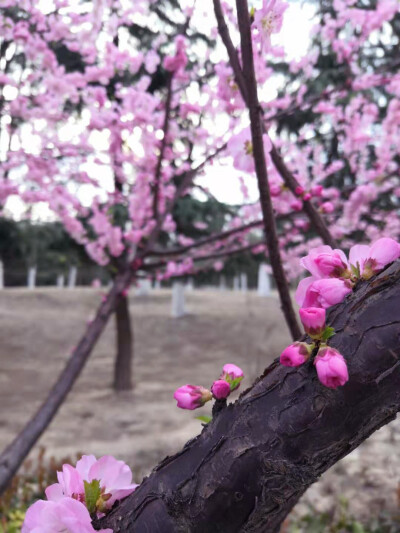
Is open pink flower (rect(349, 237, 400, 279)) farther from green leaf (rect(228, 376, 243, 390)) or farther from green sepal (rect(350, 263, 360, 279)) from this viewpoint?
green leaf (rect(228, 376, 243, 390))

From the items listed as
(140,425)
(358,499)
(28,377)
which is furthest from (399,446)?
(28,377)

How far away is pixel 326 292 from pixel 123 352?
8.83 m

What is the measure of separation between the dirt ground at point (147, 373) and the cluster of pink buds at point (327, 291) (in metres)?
3.86

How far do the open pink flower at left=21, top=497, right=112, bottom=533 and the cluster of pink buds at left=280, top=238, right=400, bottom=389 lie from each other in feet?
1.11

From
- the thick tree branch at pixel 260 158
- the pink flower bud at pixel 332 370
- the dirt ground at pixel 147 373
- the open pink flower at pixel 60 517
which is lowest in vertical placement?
the dirt ground at pixel 147 373

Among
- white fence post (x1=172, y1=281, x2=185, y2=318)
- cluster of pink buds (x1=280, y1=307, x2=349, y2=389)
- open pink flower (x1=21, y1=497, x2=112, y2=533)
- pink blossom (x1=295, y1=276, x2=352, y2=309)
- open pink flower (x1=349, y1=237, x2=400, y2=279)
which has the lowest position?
white fence post (x1=172, y1=281, x2=185, y2=318)

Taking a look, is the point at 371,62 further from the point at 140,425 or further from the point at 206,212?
the point at 140,425

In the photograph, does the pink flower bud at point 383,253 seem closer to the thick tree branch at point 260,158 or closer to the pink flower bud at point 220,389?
the pink flower bud at point 220,389

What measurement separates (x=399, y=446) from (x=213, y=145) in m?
3.78

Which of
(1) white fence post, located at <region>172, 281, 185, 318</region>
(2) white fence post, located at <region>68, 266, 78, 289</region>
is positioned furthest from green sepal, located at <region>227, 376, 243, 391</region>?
(2) white fence post, located at <region>68, 266, 78, 289</region>

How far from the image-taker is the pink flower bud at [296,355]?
1.85 feet

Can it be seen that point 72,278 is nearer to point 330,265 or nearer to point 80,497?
point 80,497

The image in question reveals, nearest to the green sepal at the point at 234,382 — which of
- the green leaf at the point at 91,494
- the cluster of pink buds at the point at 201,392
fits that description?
the cluster of pink buds at the point at 201,392

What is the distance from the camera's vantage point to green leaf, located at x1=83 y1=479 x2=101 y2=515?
69 cm
